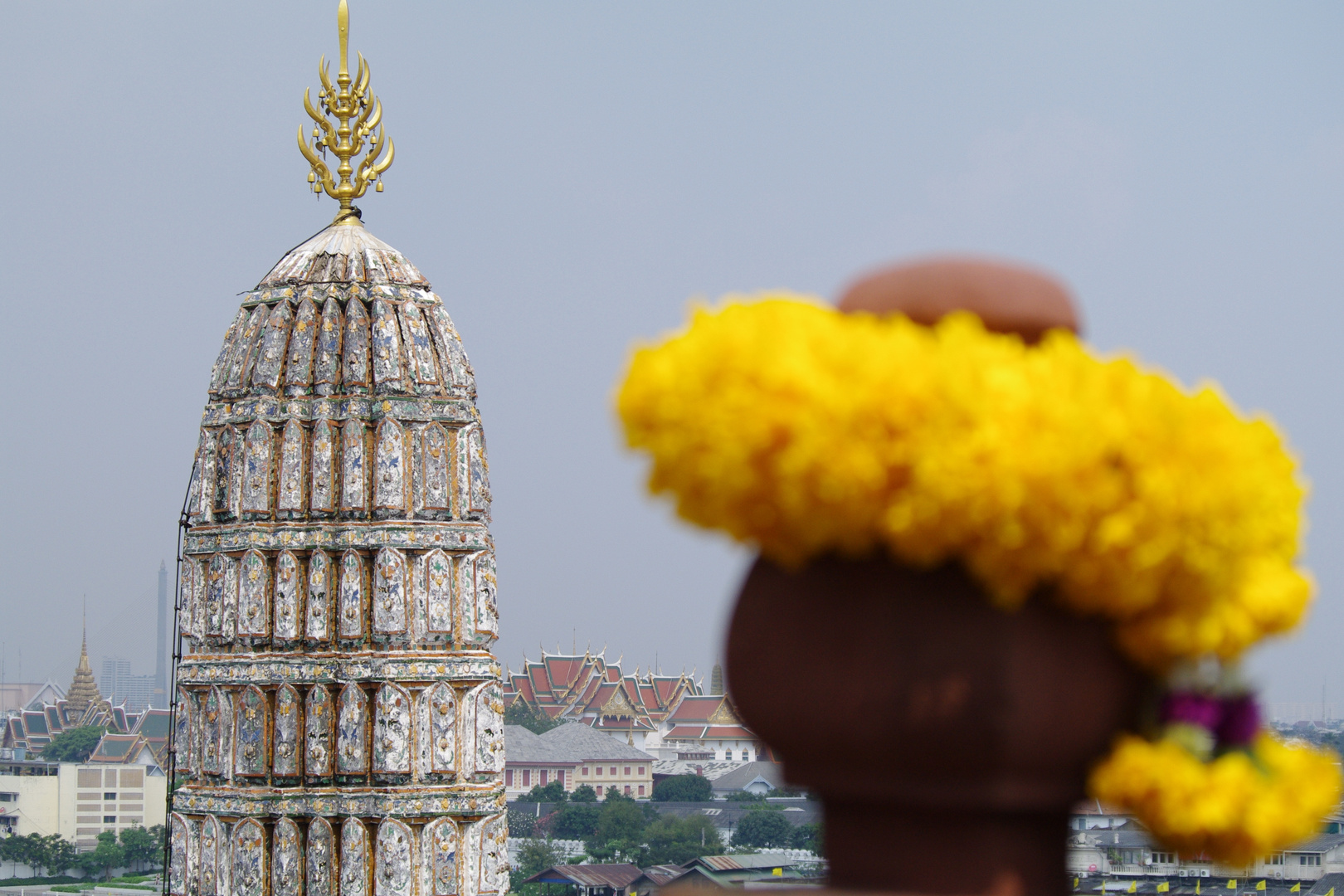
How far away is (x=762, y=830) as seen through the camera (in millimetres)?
62812

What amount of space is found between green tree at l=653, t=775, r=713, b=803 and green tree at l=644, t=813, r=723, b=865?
1394 cm

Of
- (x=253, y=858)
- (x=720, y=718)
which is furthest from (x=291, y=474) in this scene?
(x=720, y=718)

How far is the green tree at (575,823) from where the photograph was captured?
69500 millimetres

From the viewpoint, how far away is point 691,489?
10.6 ft

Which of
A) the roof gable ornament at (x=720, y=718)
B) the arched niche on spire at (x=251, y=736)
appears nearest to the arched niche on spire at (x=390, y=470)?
the arched niche on spire at (x=251, y=736)

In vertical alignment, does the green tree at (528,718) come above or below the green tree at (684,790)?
above

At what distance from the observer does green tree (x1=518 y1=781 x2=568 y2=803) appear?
8069 cm

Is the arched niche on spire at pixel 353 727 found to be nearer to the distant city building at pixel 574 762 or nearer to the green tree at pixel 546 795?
the green tree at pixel 546 795

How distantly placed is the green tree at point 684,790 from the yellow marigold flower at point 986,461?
78327 millimetres

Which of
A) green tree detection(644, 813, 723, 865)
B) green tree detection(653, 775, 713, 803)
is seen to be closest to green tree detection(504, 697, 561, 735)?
green tree detection(653, 775, 713, 803)

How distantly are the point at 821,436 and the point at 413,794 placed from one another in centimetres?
939

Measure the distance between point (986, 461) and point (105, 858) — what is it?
217ft

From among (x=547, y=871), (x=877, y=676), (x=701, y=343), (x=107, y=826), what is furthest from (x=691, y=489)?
(x=107, y=826)

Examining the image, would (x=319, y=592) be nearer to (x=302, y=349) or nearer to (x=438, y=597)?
(x=438, y=597)
